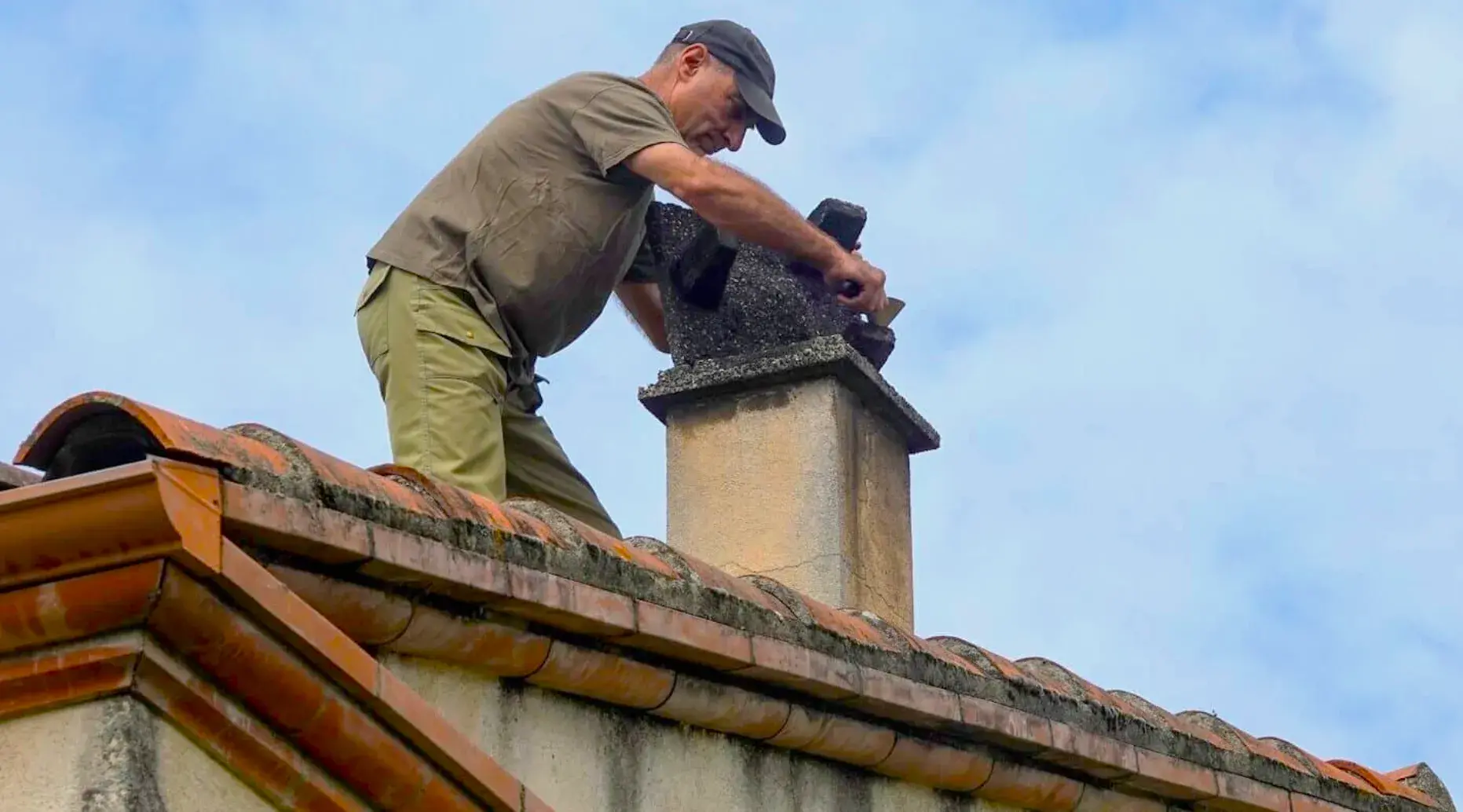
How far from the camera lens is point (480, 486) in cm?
539

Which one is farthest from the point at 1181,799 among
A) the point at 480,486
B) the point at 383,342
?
the point at 383,342

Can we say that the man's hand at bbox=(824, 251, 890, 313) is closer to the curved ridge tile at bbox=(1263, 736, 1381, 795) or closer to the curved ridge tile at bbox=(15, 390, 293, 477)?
the curved ridge tile at bbox=(1263, 736, 1381, 795)

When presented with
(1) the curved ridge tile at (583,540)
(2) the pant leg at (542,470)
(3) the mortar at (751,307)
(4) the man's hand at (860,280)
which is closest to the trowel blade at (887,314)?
(3) the mortar at (751,307)

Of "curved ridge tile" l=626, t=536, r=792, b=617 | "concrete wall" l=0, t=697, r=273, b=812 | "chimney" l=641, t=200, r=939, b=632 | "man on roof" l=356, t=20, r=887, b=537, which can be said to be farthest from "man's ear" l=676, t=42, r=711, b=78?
"concrete wall" l=0, t=697, r=273, b=812

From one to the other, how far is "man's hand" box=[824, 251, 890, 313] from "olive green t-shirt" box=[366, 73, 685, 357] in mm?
542

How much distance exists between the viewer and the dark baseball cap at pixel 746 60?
235 inches

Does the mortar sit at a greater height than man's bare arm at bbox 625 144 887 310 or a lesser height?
greater

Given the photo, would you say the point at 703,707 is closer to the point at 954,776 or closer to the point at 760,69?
the point at 954,776

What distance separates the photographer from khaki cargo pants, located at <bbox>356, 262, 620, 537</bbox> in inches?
213

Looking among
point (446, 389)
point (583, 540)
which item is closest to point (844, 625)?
point (583, 540)

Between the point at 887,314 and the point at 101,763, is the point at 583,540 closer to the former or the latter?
the point at 101,763

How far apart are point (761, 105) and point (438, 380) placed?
42.5 inches

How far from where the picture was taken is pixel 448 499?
3963 millimetres

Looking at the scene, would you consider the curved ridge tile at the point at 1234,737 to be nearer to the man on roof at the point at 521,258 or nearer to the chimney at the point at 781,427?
the chimney at the point at 781,427
